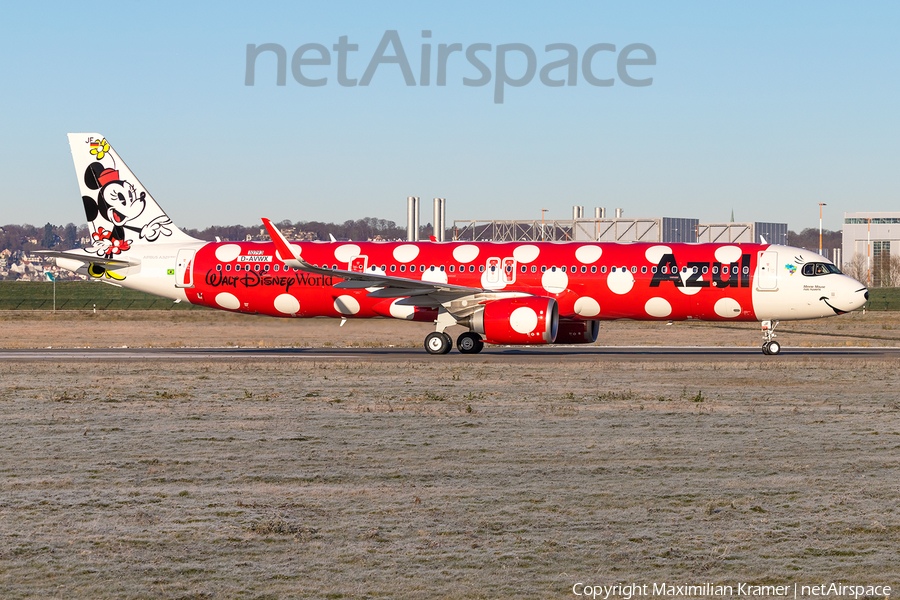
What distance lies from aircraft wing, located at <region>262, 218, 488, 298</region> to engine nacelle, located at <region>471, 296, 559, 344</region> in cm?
181

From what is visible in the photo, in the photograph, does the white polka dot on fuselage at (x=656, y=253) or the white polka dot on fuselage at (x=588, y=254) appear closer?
the white polka dot on fuselage at (x=656, y=253)

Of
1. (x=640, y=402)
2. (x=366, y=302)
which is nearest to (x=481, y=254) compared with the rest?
(x=366, y=302)

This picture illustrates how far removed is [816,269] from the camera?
3419cm

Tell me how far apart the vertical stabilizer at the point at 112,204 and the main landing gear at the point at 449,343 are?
11277mm

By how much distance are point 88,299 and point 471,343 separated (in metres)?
62.6

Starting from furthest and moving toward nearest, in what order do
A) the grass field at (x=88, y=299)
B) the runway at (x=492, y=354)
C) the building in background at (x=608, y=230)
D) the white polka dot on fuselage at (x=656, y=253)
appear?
the grass field at (x=88, y=299) → the building in background at (x=608, y=230) → the white polka dot on fuselage at (x=656, y=253) → the runway at (x=492, y=354)

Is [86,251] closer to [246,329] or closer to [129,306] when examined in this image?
[246,329]

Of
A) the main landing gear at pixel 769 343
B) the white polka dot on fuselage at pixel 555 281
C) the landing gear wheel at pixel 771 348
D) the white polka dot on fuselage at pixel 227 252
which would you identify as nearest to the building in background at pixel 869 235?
the main landing gear at pixel 769 343

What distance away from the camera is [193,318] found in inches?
2512

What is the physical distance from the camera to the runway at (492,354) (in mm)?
32938

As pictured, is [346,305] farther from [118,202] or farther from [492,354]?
[118,202]

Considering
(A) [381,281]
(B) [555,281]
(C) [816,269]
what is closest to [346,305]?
(A) [381,281]

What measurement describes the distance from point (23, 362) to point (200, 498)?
23.4 meters

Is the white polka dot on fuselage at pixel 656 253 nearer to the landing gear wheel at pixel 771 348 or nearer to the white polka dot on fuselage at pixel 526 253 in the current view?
the white polka dot on fuselage at pixel 526 253
